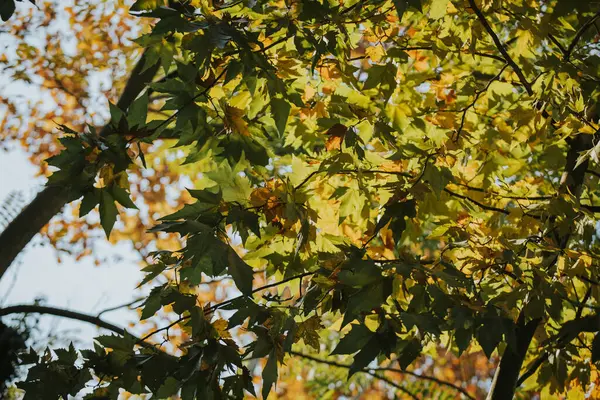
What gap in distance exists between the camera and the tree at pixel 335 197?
1819 mm

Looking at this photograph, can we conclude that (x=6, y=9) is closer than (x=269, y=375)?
Yes

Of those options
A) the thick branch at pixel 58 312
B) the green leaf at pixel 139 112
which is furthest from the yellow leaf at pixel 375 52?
the thick branch at pixel 58 312

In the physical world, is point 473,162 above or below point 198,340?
above

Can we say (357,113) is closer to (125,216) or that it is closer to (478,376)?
(125,216)

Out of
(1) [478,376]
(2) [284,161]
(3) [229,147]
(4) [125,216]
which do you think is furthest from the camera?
(1) [478,376]

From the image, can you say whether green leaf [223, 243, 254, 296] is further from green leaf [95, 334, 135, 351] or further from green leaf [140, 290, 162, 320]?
Answer: green leaf [95, 334, 135, 351]

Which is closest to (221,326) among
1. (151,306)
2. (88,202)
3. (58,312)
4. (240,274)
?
(151,306)

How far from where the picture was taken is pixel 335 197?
263cm

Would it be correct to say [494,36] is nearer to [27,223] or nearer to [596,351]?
[596,351]

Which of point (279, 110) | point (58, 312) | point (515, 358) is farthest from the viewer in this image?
point (58, 312)

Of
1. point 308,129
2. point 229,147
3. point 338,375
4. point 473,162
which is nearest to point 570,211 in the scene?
point 473,162

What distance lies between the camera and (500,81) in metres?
3.30

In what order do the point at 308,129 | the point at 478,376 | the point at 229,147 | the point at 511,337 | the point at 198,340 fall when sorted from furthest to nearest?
the point at 478,376 < the point at 308,129 < the point at 229,147 < the point at 198,340 < the point at 511,337

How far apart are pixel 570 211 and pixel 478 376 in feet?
42.6
